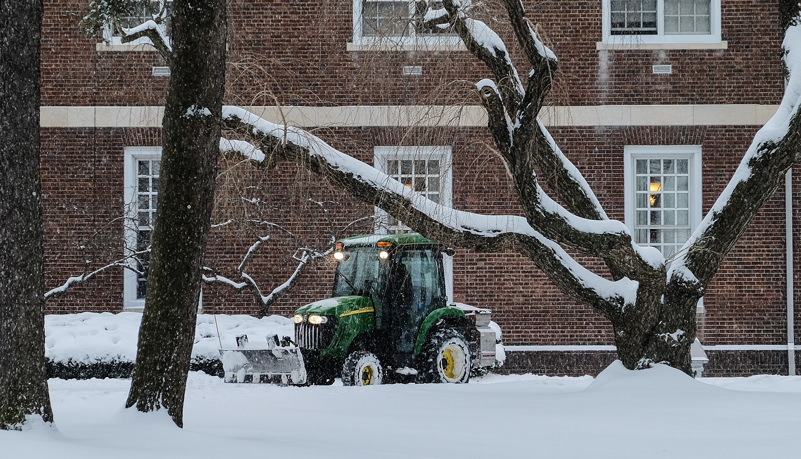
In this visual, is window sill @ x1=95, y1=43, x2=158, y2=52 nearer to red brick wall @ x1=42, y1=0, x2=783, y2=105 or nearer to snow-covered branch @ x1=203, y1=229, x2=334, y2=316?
red brick wall @ x1=42, y1=0, x2=783, y2=105

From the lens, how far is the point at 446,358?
43.5 ft

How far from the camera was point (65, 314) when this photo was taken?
56.1 ft

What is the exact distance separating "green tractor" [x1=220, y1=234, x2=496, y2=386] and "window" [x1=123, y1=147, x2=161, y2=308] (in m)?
4.95

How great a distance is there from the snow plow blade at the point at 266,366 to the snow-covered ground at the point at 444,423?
0.45 meters

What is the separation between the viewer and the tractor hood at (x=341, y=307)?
12523mm

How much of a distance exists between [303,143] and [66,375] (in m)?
6.40

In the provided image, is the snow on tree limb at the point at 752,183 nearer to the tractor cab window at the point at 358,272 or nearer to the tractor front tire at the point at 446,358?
the tractor front tire at the point at 446,358

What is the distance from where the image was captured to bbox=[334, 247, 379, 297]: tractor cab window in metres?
13.1

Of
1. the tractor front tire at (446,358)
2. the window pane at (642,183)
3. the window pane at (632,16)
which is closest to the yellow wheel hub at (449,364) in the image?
the tractor front tire at (446,358)

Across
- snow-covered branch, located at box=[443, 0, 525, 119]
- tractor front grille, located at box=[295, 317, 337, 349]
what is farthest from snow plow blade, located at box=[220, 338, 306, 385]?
snow-covered branch, located at box=[443, 0, 525, 119]

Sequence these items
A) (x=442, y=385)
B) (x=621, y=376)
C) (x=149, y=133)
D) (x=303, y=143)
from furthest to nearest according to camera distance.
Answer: (x=149, y=133)
(x=442, y=385)
(x=621, y=376)
(x=303, y=143)

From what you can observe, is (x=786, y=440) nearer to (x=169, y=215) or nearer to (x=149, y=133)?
(x=169, y=215)

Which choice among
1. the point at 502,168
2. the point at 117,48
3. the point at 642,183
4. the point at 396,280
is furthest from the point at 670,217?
the point at 117,48

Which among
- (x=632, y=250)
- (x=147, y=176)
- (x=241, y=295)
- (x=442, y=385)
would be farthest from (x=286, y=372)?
(x=147, y=176)
